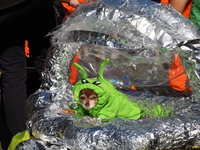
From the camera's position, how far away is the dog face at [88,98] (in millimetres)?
1619

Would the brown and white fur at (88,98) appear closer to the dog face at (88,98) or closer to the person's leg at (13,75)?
the dog face at (88,98)

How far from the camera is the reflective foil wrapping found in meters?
1.41

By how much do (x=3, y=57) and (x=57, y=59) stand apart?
334 mm

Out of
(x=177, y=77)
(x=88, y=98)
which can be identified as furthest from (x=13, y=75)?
(x=177, y=77)

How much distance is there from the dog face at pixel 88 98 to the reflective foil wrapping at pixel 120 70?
74 millimetres

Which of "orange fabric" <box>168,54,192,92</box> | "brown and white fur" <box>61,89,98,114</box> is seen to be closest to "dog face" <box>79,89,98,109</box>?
"brown and white fur" <box>61,89,98,114</box>

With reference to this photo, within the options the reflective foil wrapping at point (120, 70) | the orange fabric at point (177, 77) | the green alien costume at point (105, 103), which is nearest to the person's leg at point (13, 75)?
the reflective foil wrapping at point (120, 70)

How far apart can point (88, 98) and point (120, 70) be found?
1.73 feet

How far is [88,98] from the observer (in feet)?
5.33

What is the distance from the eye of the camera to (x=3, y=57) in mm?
1838

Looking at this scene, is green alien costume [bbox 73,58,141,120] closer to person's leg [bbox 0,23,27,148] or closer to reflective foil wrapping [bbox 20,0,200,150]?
reflective foil wrapping [bbox 20,0,200,150]

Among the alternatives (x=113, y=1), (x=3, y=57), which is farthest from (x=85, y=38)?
(x=3, y=57)

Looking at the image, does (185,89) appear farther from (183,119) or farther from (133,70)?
(183,119)

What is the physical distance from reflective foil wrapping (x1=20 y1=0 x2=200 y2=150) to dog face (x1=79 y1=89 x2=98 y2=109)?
74mm
